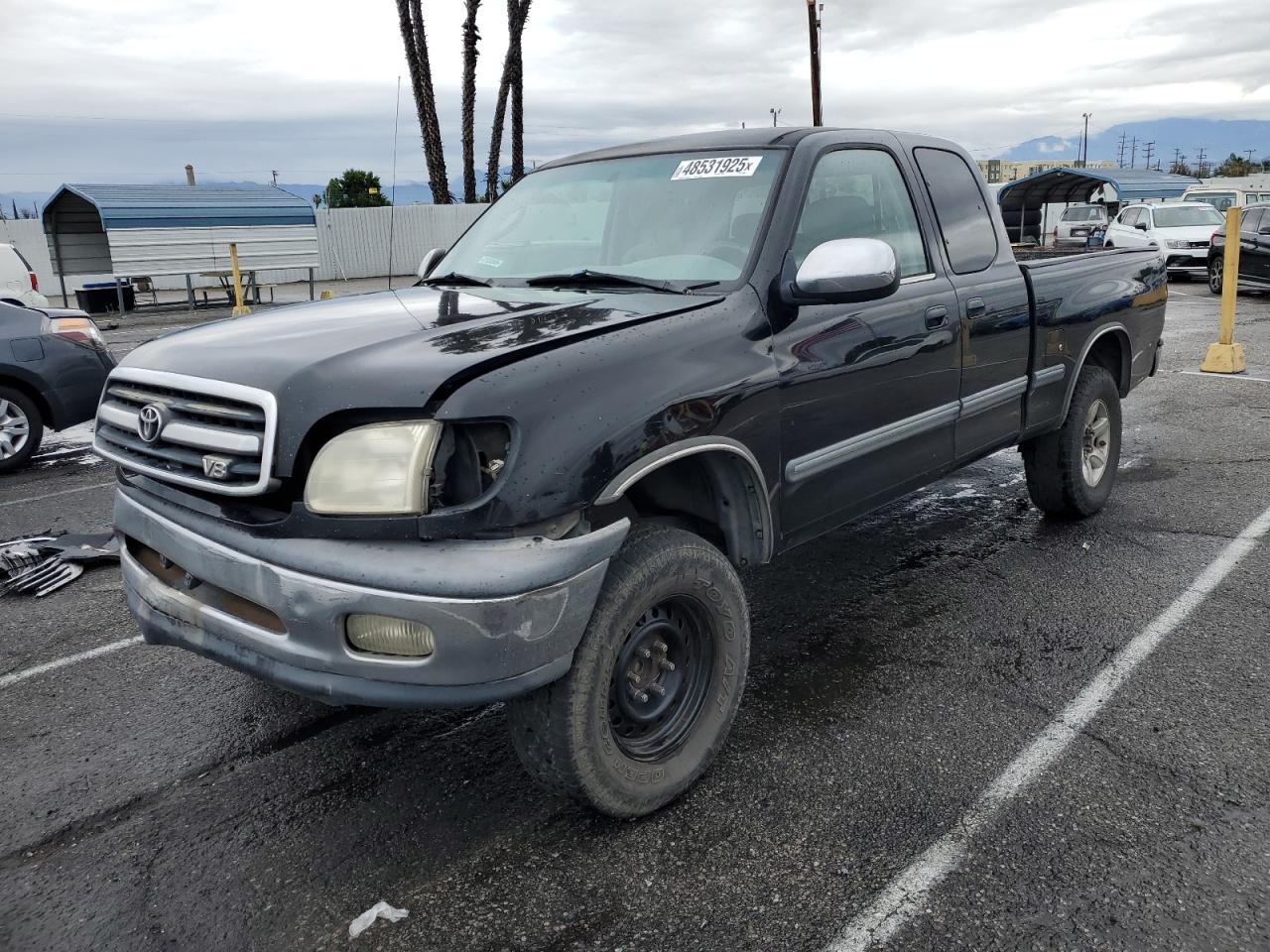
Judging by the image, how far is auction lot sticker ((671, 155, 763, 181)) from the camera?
11.2 feet

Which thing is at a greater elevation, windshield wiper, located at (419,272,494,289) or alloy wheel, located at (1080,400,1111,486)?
windshield wiper, located at (419,272,494,289)

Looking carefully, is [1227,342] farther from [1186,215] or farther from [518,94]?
[518,94]

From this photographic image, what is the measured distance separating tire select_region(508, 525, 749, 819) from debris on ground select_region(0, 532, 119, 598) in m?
3.33

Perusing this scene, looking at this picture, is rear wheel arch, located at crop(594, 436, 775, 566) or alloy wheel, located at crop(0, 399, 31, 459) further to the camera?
alloy wheel, located at crop(0, 399, 31, 459)

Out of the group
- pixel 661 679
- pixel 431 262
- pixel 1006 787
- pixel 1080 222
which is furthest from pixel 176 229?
pixel 1080 222

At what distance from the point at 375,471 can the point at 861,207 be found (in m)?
2.23

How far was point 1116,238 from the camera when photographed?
2231 centimetres

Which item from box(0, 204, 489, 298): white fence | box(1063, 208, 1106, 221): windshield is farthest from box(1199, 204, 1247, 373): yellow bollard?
box(1063, 208, 1106, 221): windshield

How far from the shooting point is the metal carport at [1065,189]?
34.4 meters

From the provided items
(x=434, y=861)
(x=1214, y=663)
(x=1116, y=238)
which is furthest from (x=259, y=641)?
(x=1116, y=238)

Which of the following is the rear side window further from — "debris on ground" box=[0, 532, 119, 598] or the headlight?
"debris on ground" box=[0, 532, 119, 598]

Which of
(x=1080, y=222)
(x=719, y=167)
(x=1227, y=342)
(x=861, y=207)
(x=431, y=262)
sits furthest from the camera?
(x=1080, y=222)

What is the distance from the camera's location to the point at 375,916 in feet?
7.88

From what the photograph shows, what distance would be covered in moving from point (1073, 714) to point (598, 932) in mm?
1839
